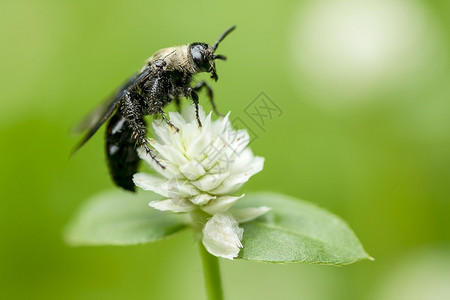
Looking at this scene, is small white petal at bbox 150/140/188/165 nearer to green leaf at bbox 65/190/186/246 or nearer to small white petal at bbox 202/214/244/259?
small white petal at bbox 202/214/244/259

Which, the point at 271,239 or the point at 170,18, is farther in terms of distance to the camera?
the point at 170,18

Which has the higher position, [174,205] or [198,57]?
[198,57]

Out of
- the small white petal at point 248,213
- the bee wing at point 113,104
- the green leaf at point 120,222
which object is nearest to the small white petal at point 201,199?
the small white petal at point 248,213

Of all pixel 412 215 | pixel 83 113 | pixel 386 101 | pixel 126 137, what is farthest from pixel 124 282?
pixel 386 101

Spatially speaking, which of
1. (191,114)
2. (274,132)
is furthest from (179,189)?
(274,132)

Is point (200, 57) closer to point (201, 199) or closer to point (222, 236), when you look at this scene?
point (201, 199)

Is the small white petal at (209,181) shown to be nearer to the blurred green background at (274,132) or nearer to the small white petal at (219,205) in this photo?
the small white petal at (219,205)

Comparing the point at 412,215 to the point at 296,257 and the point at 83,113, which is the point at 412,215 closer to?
the point at 296,257
